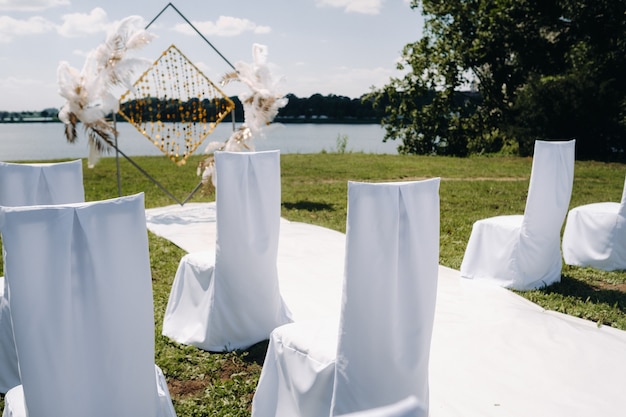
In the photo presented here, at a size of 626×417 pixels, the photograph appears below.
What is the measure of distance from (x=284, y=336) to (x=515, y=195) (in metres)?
7.97

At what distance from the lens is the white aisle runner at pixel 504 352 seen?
9.70 feet

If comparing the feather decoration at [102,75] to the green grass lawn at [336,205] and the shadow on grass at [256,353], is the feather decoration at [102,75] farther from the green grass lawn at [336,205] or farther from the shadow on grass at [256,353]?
the shadow on grass at [256,353]

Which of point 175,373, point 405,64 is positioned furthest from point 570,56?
point 175,373

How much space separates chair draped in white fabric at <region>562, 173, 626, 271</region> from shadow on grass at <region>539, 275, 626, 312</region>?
596mm

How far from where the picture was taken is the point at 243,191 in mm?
3572

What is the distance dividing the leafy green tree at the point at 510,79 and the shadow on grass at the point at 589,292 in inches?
417

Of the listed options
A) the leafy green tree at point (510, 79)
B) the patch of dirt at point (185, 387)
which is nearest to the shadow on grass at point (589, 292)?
the patch of dirt at point (185, 387)

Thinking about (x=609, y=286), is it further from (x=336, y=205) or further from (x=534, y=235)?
(x=336, y=205)

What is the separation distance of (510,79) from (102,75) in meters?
15.8

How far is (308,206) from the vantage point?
8.89m

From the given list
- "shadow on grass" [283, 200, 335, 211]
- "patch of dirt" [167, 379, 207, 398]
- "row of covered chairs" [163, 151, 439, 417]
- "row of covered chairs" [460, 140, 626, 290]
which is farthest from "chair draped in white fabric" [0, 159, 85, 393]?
"shadow on grass" [283, 200, 335, 211]

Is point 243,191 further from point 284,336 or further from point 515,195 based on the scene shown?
point 515,195

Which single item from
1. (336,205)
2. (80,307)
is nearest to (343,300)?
(80,307)

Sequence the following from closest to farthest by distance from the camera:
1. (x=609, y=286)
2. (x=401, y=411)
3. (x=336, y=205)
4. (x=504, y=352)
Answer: (x=401, y=411) → (x=504, y=352) → (x=609, y=286) → (x=336, y=205)
